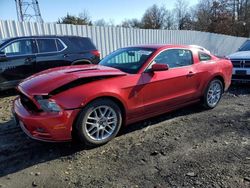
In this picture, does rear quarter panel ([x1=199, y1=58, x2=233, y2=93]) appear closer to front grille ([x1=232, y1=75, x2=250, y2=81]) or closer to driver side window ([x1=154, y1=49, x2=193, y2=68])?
driver side window ([x1=154, y1=49, x2=193, y2=68])

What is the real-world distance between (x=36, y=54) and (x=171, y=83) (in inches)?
181

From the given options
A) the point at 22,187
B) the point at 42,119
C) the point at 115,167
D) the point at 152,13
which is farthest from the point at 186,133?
the point at 152,13

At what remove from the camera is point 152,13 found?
54.2 m

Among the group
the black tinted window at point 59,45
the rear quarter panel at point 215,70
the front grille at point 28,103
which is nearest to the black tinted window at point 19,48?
the black tinted window at point 59,45

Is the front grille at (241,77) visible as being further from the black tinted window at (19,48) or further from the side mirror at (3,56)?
the side mirror at (3,56)

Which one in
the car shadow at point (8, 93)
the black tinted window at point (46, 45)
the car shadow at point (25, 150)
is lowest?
the car shadow at point (8, 93)

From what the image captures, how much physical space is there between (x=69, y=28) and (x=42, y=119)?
8611 mm

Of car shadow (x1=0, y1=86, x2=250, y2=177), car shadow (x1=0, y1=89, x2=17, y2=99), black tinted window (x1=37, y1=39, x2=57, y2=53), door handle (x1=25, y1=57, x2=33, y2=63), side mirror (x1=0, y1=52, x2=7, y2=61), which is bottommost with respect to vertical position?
car shadow (x1=0, y1=89, x2=17, y2=99)

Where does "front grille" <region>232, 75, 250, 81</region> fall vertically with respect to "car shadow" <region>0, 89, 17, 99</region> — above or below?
above

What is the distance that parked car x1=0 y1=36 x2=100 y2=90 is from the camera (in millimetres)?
7477

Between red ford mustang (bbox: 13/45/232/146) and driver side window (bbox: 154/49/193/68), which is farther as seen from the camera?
driver side window (bbox: 154/49/193/68)

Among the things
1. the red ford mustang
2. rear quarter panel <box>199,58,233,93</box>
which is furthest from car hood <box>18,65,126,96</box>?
rear quarter panel <box>199,58,233,93</box>

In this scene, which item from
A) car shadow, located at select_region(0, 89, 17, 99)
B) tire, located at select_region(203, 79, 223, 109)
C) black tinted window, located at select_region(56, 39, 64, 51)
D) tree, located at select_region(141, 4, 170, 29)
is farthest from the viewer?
tree, located at select_region(141, 4, 170, 29)

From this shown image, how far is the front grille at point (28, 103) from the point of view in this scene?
3.93m
